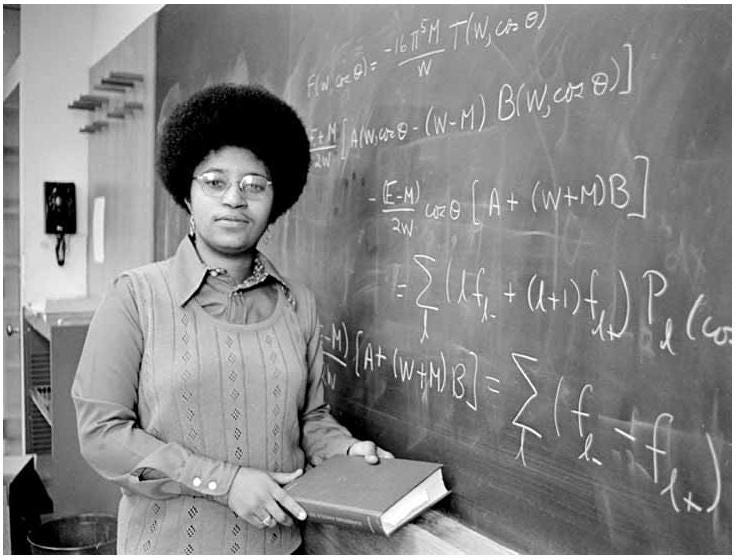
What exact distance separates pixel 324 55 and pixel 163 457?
987 mm

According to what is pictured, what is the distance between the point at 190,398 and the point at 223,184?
392 mm

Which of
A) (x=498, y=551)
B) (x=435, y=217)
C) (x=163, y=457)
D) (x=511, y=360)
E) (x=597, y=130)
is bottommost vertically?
(x=498, y=551)

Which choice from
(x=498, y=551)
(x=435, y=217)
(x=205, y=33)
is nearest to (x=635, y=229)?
(x=435, y=217)

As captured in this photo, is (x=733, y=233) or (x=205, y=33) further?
(x=205, y=33)

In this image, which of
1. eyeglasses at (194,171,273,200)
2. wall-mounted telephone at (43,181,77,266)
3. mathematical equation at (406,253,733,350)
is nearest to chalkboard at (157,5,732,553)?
mathematical equation at (406,253,733,350)

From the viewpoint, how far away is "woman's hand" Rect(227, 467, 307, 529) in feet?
4.61

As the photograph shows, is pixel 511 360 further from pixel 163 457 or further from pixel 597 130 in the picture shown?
pixel 163 457

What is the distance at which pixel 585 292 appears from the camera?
1218mm

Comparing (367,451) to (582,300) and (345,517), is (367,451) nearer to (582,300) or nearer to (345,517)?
(345,517)

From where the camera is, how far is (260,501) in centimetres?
141

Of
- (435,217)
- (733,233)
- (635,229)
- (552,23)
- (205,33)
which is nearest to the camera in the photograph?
(733,233)

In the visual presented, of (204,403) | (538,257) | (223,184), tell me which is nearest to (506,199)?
(538,257)

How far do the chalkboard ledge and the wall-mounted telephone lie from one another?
9.03ft

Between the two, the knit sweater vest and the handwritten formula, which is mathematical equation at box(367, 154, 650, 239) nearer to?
the handwritten formula
